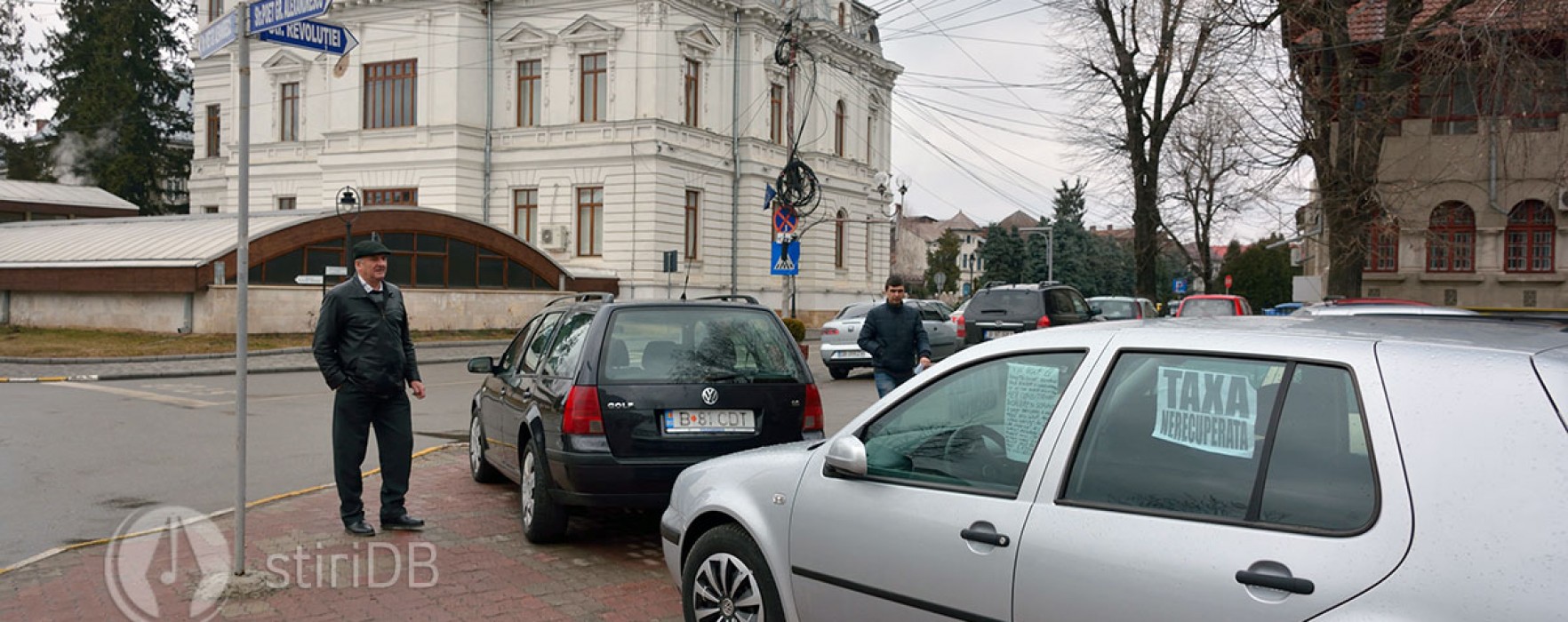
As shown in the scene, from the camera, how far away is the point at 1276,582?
278 cm

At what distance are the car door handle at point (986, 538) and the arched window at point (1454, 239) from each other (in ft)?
85.4

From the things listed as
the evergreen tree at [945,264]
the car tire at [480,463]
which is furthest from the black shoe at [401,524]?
the evergreen tree at [945,264]

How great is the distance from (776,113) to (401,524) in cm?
4186

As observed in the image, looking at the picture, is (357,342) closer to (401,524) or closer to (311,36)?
(401,524)

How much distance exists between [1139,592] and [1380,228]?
19664 millimetres

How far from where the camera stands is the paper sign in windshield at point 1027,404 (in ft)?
11.8

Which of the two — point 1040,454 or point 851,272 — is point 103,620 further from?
point 851,272

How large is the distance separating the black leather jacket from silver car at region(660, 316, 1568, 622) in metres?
3.34

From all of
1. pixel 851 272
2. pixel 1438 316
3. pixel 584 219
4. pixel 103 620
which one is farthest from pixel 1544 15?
pixel 851 272

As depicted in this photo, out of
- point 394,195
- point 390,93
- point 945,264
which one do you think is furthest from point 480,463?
point 945,264

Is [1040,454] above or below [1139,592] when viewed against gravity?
above

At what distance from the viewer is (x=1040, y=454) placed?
3482mm

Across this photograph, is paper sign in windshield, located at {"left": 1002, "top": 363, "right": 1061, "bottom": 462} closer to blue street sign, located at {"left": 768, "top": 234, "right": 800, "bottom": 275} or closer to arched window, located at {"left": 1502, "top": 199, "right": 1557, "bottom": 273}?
blue street sign, located at {"left": 768, "top": 234, "right": 800, "bottom": 275}

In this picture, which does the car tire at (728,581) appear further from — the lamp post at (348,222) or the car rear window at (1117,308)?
the lamp post at (348,222)
